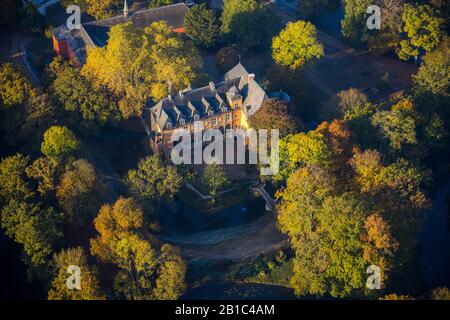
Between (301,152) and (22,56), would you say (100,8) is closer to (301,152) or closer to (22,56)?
(22,56)

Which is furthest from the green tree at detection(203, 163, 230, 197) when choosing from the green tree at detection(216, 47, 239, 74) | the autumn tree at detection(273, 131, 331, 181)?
the green tree at detection(216, 47, 239, 74)

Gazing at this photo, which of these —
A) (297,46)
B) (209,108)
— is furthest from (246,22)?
(209,108)

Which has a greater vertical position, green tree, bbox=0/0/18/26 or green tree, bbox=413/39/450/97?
green tree, bbox=0/0/18/26

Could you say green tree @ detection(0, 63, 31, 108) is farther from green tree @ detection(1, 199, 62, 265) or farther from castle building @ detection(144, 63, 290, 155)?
green tree @ detection(1, 199, 62, 265)

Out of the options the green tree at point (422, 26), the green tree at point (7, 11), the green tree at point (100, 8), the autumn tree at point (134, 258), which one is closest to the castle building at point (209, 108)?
→ the autumn tree at point (134, 258)
